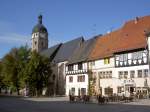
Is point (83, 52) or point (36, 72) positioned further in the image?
point (36, 72)

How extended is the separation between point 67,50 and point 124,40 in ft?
89.4

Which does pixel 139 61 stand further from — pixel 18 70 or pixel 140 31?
pixel 18 70

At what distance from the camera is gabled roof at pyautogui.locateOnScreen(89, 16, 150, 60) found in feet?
161

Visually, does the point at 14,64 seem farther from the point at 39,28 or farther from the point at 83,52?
the point at 39,28

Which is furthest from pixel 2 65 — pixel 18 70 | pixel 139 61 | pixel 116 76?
pixel 139 61

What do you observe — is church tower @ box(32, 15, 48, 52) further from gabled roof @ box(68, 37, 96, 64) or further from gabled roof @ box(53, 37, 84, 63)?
gabled roof @ box(68, 37, 96, 64)

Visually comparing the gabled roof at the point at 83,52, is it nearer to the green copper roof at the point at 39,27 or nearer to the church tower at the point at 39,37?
the church tower at the point at 39,37

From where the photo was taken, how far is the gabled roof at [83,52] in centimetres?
6269

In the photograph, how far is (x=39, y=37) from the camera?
10969cm

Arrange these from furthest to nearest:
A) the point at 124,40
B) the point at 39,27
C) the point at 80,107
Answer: the point at 39,27, the point at 124,40, the point at 80,107

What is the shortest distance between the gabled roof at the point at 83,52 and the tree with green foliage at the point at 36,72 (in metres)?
5.60

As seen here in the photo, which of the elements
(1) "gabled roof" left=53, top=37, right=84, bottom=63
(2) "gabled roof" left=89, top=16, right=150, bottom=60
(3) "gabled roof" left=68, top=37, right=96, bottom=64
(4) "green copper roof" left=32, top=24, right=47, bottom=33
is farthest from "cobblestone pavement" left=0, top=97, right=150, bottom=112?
(4) "green copper roof" left=32, top=24, right=47, bottom=33

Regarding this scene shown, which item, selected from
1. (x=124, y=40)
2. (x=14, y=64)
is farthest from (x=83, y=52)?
(x=14, y=64)

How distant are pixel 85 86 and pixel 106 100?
745 inches
